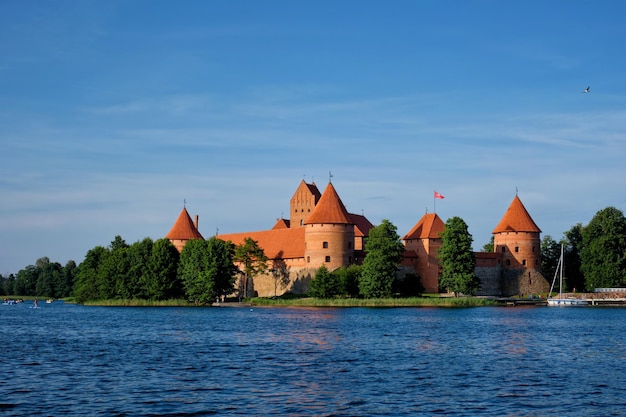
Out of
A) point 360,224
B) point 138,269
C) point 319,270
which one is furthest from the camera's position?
point 360,224

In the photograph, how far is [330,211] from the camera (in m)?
67.5

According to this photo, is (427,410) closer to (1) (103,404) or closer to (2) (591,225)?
(1) (103,404)

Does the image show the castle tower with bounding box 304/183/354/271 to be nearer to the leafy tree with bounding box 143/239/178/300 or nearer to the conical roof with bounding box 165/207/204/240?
the leafy tree with bounding box 143/239/178/300

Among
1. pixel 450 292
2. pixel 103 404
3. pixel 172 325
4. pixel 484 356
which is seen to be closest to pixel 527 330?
pixel 484 356

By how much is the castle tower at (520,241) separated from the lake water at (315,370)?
107ft

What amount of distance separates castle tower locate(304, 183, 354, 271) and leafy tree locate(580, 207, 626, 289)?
19.4 m

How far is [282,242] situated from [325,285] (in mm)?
16824

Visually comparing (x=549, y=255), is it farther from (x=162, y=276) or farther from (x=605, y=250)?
(x=162, y=276)

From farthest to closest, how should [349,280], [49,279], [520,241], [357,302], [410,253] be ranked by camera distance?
[49,279], [520,241], [410,253], [349,280], [357,302]

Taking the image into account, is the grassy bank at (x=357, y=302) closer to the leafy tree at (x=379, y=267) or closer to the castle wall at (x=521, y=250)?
the leafy tree at (x=379, y=267)

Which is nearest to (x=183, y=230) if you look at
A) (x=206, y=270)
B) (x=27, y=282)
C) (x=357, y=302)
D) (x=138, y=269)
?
(x=138, y=269)

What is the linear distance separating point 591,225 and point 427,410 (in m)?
56.8

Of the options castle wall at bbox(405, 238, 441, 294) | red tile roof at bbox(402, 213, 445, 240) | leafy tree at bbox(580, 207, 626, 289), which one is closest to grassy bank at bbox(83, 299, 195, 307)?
castle wall at bbox(405, 238, 441, 294)

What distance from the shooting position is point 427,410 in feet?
54.4
